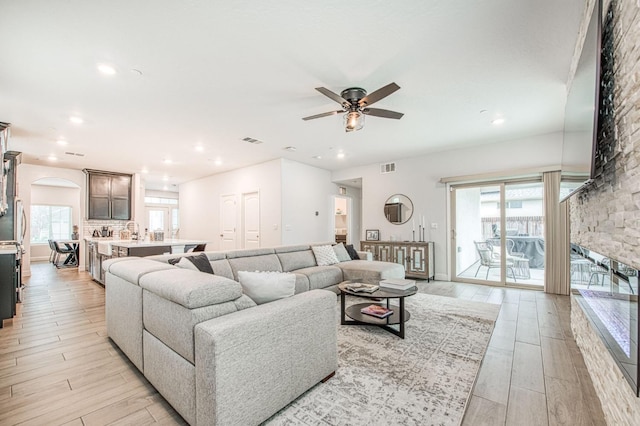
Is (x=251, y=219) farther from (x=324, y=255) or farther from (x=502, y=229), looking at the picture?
(x=502, y=229)

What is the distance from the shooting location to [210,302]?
5.26 feet

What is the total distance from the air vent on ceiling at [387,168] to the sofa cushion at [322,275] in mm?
3093

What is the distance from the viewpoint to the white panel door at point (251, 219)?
7125 mm

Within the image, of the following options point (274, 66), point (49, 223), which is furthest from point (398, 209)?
point (49, 223)

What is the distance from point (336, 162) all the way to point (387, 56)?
4337mm

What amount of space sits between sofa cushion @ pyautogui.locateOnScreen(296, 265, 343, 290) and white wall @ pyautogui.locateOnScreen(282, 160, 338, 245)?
2219 millimetres

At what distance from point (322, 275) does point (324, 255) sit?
64 cm

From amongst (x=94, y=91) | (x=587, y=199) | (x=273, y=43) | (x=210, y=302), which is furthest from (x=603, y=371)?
(x=94, y=91)

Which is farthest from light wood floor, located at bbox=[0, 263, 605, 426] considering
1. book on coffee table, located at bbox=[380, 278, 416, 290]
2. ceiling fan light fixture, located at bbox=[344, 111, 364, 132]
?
ceiling fan light fixture, located at bbox=[344, 111, 364, 132]

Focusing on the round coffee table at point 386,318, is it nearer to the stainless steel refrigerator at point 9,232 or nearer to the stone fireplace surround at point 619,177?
the stone fireplace surround at point 619,177

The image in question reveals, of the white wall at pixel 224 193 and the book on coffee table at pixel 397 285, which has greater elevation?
the white wall at pixel 224 193

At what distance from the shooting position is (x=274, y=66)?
9.15 feet

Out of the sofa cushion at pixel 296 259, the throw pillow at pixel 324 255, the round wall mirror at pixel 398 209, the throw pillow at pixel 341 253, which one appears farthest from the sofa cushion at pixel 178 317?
the round wall mirror at pixel 398 209

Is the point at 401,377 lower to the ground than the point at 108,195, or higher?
lower
